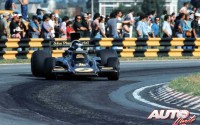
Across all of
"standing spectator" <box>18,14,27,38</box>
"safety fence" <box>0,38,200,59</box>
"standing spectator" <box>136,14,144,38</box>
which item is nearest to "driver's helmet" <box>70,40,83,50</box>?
"safety fence" <box>0,38,200,59</box>

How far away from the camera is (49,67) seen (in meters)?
22.5

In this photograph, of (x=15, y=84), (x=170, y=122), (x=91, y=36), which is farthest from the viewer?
(x=91, y=36)

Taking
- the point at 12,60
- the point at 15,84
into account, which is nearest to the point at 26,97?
the point at 15,84

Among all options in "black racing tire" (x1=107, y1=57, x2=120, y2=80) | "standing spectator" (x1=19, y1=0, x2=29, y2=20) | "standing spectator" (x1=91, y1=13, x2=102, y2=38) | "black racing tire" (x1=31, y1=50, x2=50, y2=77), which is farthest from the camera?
"standing spectator" (x1=19, y1=0, x2=29, y2=20)

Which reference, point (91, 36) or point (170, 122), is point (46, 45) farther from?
point (170, 122)

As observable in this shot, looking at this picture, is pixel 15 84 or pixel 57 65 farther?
pixel 57 65

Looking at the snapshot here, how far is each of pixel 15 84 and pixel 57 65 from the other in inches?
70.4

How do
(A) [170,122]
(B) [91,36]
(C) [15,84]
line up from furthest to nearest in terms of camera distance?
(B) [91,36], (C) [15,84], (A) [170,122]

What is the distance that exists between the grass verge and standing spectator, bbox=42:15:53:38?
10.9 m

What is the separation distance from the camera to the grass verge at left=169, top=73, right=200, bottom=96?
17558 mm

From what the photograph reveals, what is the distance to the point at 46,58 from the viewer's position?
22922 mm

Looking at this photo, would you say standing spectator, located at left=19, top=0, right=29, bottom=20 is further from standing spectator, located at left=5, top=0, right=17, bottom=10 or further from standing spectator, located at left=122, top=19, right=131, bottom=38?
standing spectator, located at left=122, top=19, right=131, bottom=38

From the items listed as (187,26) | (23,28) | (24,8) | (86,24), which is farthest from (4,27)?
(187,26)

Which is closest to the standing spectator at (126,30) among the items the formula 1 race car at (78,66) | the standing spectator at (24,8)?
the standing spectator at (24,8)
